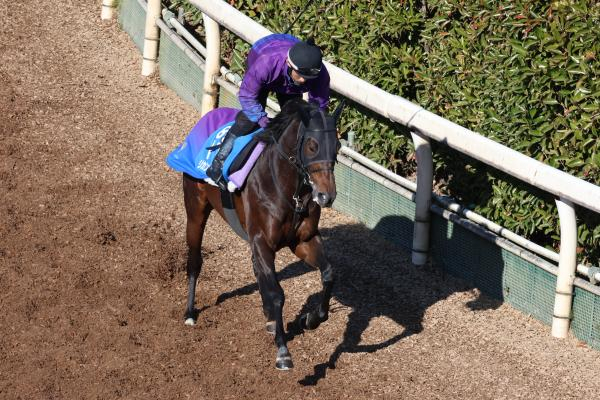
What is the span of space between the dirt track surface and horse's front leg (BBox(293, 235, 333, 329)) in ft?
1.20

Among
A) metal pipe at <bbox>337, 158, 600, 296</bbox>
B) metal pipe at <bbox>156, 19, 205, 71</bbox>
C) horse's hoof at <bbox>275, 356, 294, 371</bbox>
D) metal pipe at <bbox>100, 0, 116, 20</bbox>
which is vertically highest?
metal pipe at <bbox>337, 158, 600, 296</bbox>

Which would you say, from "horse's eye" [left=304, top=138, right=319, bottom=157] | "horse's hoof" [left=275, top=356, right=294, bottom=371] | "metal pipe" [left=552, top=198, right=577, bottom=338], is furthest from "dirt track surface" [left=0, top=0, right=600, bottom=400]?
"horse's eye" [left=304, top=138, right=319, bottom=157]

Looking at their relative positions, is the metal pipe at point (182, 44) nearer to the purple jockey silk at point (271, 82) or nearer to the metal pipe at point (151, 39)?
the metal pipe at point (151, 39)

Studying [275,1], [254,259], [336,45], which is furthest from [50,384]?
[275,1]

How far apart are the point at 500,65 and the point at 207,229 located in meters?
3.34

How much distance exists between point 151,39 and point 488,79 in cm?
548

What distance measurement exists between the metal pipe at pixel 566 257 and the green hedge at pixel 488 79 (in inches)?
9.9

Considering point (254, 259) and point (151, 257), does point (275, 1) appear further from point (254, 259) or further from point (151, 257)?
point (254, 259)

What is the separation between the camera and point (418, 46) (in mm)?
10398

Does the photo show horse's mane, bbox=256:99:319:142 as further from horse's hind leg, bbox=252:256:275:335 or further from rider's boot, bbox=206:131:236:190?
horse's hind leg, bbox=252:256:275:335

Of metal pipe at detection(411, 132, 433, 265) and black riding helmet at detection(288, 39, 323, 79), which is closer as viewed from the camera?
black riding helmet at detection(288, 39, 323, 79)

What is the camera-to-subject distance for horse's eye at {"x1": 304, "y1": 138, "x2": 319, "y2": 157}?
25.5 feet

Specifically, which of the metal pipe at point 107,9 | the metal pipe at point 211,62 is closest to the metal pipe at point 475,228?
the metal pipe at point 211,62

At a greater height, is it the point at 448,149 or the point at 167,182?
the point at 448,149
